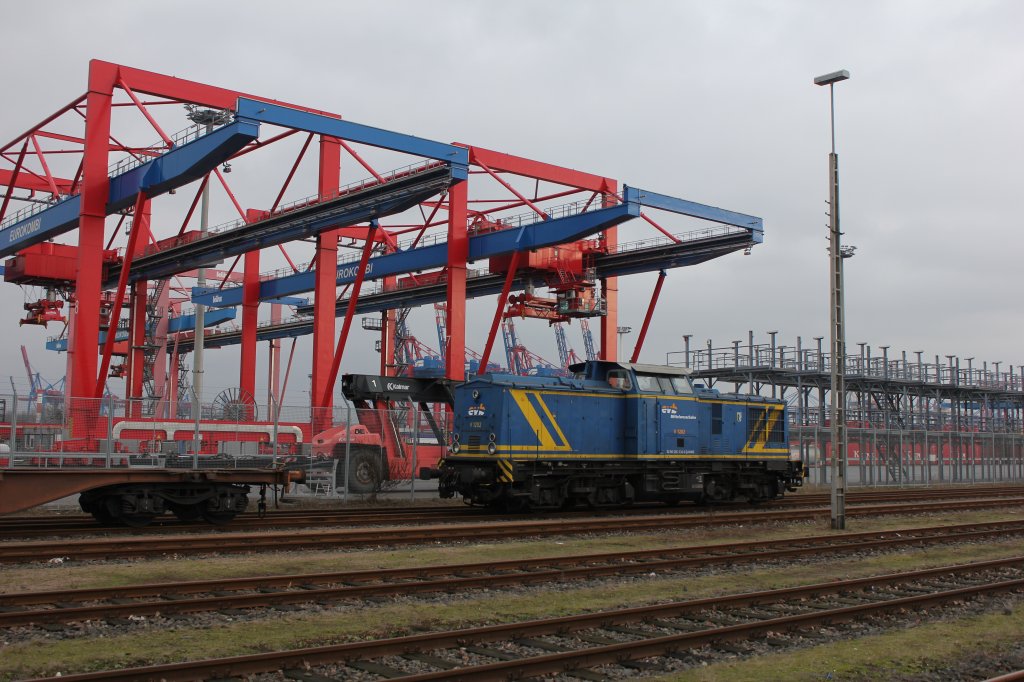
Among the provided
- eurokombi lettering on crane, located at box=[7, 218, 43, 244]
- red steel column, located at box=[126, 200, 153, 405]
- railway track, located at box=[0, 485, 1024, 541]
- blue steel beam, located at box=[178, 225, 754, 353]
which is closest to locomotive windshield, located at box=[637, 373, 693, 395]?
railway track, located at box=[0, 485, 1024, 541]

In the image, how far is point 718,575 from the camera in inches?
529

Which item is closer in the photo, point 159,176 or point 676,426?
point 676,426

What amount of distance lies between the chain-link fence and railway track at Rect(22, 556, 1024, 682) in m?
11.4

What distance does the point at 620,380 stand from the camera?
2381 cm

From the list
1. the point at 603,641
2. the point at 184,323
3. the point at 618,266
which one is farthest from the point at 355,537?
the point at 184,323

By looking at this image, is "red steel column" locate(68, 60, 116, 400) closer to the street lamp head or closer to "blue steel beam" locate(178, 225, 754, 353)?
"blue steel beam" locate(178, 225, 754, 353)

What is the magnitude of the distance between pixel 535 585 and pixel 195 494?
897 centimetres

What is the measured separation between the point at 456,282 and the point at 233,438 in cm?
1746

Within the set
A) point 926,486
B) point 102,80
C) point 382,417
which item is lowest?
point 926,486

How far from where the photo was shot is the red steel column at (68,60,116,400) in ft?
105

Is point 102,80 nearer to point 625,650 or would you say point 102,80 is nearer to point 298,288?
point 298,288

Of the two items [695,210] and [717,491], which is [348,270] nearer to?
[695,210]

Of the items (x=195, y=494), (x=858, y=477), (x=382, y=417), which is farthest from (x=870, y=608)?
(x=858, y=477)

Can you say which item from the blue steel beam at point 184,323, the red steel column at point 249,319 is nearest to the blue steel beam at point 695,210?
the red steel column at point 249,319
